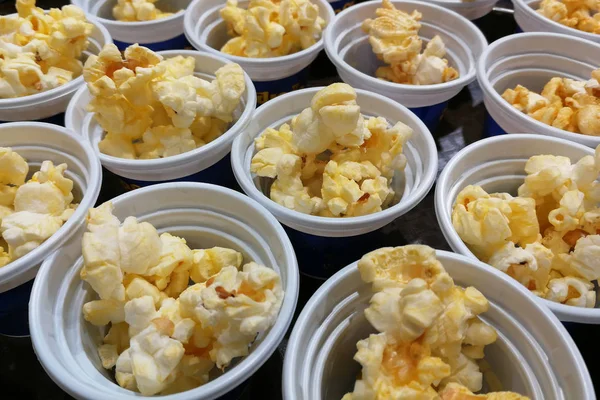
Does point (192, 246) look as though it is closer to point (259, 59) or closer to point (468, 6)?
point (259, 59)

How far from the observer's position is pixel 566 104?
3.67ft

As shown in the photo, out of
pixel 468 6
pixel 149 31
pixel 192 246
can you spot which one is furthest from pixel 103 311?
pixel 468 6

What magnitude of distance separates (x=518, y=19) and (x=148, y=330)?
1.40 meters

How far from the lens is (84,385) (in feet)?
2.07

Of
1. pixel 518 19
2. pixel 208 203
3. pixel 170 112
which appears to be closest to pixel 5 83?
pixel 170 112

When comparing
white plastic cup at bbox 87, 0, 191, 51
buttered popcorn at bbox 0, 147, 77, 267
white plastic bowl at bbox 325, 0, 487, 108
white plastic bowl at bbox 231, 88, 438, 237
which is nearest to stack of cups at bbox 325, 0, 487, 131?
white plastic bowl at bbox 325, 0, 487, 108

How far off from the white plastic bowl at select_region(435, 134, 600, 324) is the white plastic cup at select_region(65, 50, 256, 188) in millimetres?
444

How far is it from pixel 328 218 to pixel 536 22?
3.22ft

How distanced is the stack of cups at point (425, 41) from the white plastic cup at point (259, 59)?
0.07 metres

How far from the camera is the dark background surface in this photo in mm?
904

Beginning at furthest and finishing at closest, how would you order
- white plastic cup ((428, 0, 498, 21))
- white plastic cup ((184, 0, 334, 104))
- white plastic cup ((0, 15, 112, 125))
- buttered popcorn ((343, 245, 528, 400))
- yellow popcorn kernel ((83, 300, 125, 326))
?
white plastic cup ((428, 0, 498, 21)) → white plastic cup ((184, 0, 334, 104)) → white plastic cup ((0, 15, 112, 125)) → yellow popcorn kernel ((83, 300, 125, 326)) → buttered popcorn ((343, 245, 528, 400))

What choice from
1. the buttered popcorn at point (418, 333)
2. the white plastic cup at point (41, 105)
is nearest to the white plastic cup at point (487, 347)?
the buttered popcorn at point (418, 333)

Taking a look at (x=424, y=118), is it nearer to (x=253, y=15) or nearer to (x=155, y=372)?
(x=253, y=15)

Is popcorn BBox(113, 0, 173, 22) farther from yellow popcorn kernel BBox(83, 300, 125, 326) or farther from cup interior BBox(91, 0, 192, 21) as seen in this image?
yellow popcorn kernel BBox(83, 300, 125, 326)
